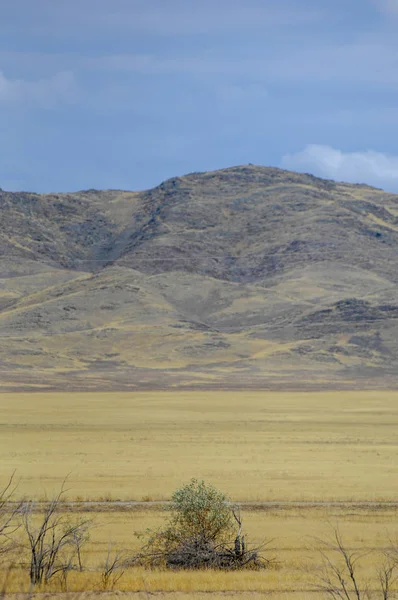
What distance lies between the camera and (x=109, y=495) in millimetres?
30438

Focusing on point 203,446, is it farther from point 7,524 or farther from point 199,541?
point 199,541

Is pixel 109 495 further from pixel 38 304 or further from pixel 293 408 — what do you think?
pixel 38 304

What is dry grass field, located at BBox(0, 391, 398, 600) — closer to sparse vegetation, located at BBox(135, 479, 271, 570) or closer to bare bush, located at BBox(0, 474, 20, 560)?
sparse vegetation, located at BBox(135, 479, 271, 570)

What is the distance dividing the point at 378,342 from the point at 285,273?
5936 cm

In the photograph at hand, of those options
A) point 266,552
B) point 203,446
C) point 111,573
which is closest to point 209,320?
point 203,446

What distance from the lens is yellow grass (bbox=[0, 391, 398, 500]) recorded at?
33.2 metres

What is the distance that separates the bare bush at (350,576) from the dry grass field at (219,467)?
1.08ft

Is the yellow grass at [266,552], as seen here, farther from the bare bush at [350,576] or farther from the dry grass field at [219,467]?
the bare bush at [350,576]

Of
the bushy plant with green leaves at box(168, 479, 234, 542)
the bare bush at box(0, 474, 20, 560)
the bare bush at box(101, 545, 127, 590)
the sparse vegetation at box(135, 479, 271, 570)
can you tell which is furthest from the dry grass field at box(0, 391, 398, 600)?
the bushy plant with green leaves at box(168, 479, 234, 542)

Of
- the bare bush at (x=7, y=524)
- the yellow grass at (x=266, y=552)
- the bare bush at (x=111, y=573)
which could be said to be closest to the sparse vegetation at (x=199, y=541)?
the bare bush at (x=111, y=573)

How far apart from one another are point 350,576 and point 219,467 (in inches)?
786

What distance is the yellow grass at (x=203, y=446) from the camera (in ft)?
109

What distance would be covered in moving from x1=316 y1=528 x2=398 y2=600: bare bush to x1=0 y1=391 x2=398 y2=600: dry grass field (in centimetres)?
Answer: 33

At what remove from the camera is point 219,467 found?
3822 cm
